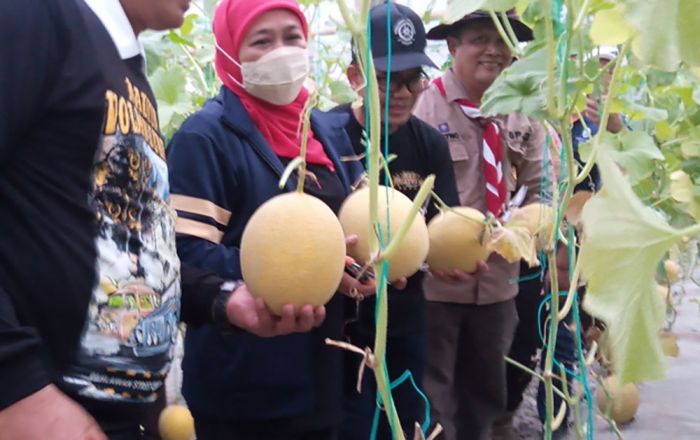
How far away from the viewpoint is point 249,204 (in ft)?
5.21

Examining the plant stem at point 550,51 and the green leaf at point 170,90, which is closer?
the plant stem at point 550,51

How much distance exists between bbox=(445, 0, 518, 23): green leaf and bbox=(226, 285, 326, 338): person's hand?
52 centimetres

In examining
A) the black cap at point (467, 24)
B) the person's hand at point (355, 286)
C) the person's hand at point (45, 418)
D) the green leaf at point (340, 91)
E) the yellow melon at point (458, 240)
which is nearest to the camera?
the person's hand at point (45, 418)

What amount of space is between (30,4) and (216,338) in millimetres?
824

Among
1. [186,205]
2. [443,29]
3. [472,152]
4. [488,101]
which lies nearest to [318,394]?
[186,205]

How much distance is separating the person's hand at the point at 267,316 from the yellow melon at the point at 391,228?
20 centimetres

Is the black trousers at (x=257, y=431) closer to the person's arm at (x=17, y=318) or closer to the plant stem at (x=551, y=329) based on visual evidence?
the plant stem at (x=551, y=329)

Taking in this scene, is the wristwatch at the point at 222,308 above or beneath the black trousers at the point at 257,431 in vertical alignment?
above

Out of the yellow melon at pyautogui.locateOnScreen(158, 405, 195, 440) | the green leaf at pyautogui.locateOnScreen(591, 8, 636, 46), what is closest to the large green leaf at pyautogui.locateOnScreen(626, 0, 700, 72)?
the green leaf at pyautogui.locateOnScreen(591, 8, 636, 46)

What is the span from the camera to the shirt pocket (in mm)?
2541

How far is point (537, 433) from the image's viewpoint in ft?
10.8

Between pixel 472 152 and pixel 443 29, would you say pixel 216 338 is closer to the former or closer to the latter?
pixel 472 152

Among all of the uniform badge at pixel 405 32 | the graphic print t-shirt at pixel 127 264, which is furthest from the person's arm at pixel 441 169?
the graphic print t-shirt at pixel 127 264

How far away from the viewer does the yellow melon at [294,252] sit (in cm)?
129
